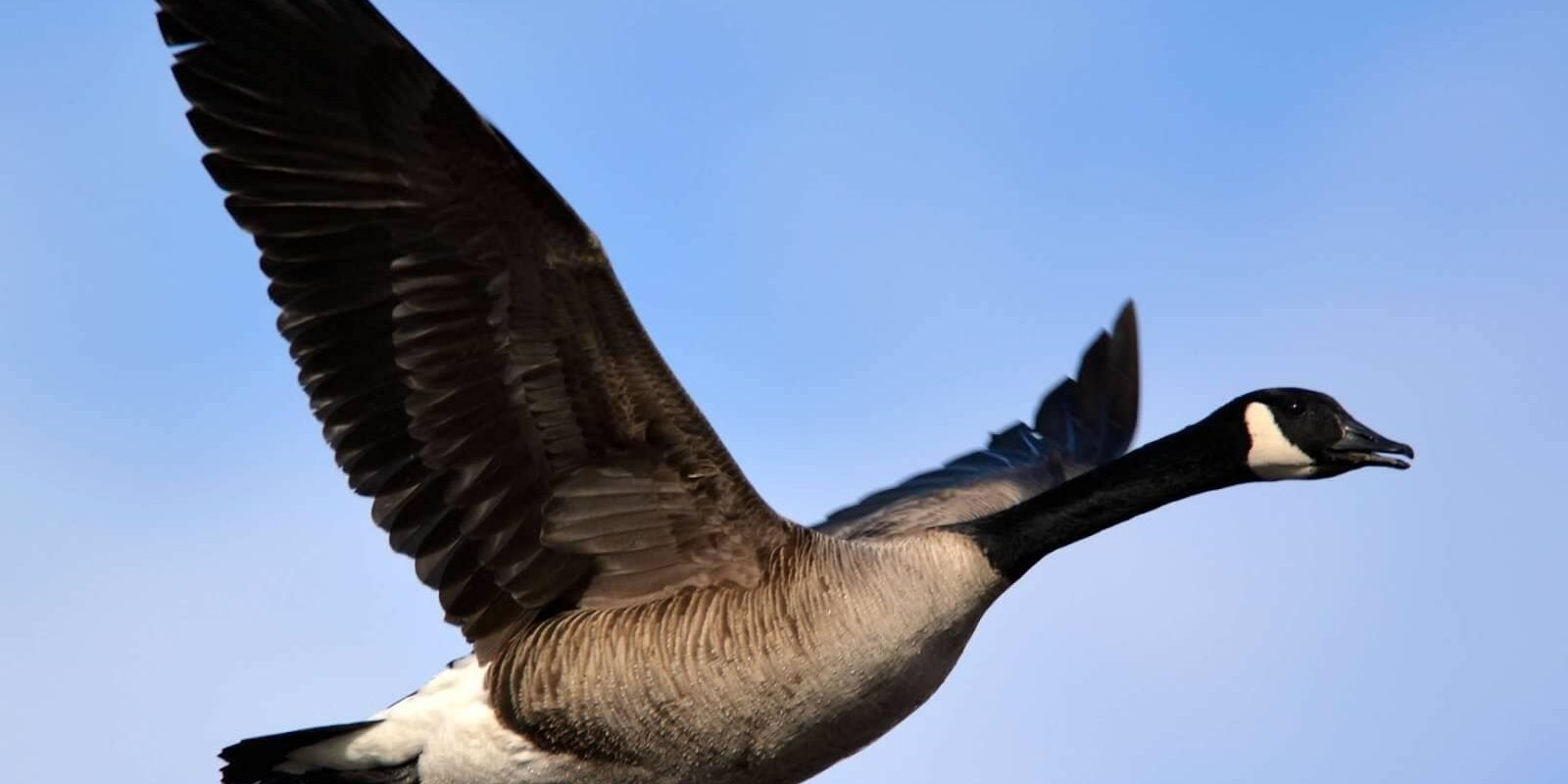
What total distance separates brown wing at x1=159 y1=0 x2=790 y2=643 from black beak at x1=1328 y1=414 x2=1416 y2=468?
2.35 meters

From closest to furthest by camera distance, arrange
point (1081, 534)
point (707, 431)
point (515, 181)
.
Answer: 1. point (515, 181)
2. point (707, 431)
3. point (1081, 534)

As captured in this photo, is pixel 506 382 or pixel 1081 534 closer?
pixel 506 382

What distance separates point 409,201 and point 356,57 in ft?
1.88

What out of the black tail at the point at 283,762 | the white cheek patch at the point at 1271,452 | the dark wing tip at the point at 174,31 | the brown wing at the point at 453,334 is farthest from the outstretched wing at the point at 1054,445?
the dark wing tip at the point at 174,31

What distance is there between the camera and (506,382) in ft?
28.5

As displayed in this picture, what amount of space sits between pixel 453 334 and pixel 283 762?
6.67ft

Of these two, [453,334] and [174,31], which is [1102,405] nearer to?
[453,334]

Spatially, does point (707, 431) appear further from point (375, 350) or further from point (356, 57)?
point (356, 57)

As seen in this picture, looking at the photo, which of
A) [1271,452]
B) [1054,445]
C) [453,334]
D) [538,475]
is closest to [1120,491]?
[1271,452]

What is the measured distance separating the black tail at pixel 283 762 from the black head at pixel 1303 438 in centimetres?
381

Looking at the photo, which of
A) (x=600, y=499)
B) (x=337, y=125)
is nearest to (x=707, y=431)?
(x=600, y=499)

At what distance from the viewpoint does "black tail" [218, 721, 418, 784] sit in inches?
363

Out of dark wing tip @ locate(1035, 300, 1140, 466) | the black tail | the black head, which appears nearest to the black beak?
the black head

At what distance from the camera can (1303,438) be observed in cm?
934
